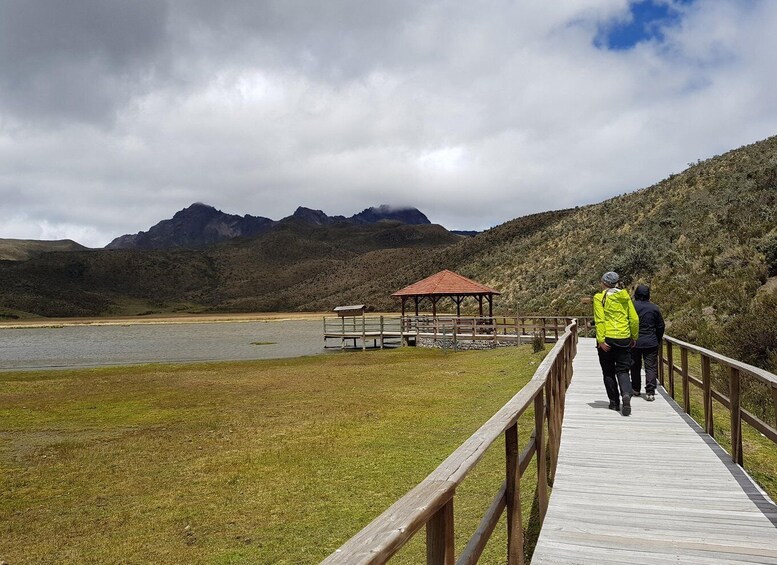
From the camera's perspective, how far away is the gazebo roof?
115 ft

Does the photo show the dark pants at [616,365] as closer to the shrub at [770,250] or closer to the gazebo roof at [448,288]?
the shrub at [770,250]

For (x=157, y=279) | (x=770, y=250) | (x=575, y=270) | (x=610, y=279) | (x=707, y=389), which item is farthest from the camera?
(x=157, y=279)

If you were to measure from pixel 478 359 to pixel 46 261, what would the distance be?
144 m

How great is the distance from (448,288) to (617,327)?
27.1m

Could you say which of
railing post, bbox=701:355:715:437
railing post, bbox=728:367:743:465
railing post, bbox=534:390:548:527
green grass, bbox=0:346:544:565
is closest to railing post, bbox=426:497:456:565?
railing post, bbox=534:390:548:527

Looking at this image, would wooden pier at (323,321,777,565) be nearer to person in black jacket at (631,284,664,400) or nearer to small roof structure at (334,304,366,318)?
person in black jacket at (631,284,664,400)

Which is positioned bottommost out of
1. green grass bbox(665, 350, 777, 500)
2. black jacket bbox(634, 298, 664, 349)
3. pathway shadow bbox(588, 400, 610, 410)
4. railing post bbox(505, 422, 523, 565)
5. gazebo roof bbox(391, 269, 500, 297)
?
green grass bbox(665, 350, 777, 500)

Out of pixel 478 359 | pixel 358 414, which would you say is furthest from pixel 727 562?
pixel 478 359

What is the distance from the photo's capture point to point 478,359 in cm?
2358

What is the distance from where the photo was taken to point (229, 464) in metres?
9.06

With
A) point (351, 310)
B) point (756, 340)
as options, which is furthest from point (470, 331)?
point (756, 340)

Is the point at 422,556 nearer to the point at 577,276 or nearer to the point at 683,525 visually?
the point at 683,525

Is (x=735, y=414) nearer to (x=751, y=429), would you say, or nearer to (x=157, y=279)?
(x=751, y=429)

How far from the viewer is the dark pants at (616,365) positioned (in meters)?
8.02
